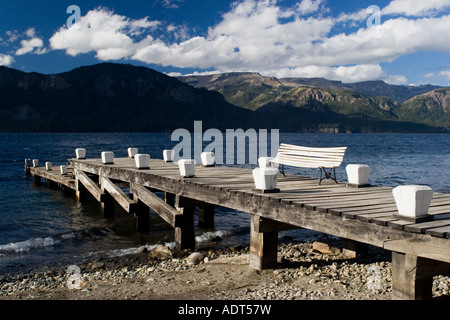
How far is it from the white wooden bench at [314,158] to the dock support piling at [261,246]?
2509 mm

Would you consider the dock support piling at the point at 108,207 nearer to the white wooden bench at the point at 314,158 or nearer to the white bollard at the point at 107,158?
the white bollard at the point at 107,158

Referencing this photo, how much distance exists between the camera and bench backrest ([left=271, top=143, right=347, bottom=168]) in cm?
1041

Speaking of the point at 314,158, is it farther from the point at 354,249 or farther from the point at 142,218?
the point at 142,218

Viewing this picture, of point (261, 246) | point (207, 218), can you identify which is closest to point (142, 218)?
point (207, 218)

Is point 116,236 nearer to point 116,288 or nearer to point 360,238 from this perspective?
point 116,288

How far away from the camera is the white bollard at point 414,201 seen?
5.96m

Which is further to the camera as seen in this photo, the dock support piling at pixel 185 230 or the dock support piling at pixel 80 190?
the dock support piling at pixel 80 190

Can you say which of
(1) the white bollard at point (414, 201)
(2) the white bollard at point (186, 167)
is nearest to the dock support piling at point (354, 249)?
(1) the white bollard at point (414, 201)

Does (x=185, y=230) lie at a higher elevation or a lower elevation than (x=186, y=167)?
lower

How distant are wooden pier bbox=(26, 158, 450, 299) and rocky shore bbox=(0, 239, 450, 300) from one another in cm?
63

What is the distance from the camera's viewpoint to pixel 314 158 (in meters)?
11.0

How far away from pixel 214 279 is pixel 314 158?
4400 millimetres

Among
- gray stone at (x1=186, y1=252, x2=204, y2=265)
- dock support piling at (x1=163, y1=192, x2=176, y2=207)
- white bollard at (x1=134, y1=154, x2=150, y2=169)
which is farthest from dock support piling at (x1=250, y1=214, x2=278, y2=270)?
dock support piling at (x1=163, y1=192, x2=176, y2=207)

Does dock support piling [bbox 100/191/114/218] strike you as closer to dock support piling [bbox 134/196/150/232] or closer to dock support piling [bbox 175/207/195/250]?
dock support piling [bbox 134/196/150/232]
